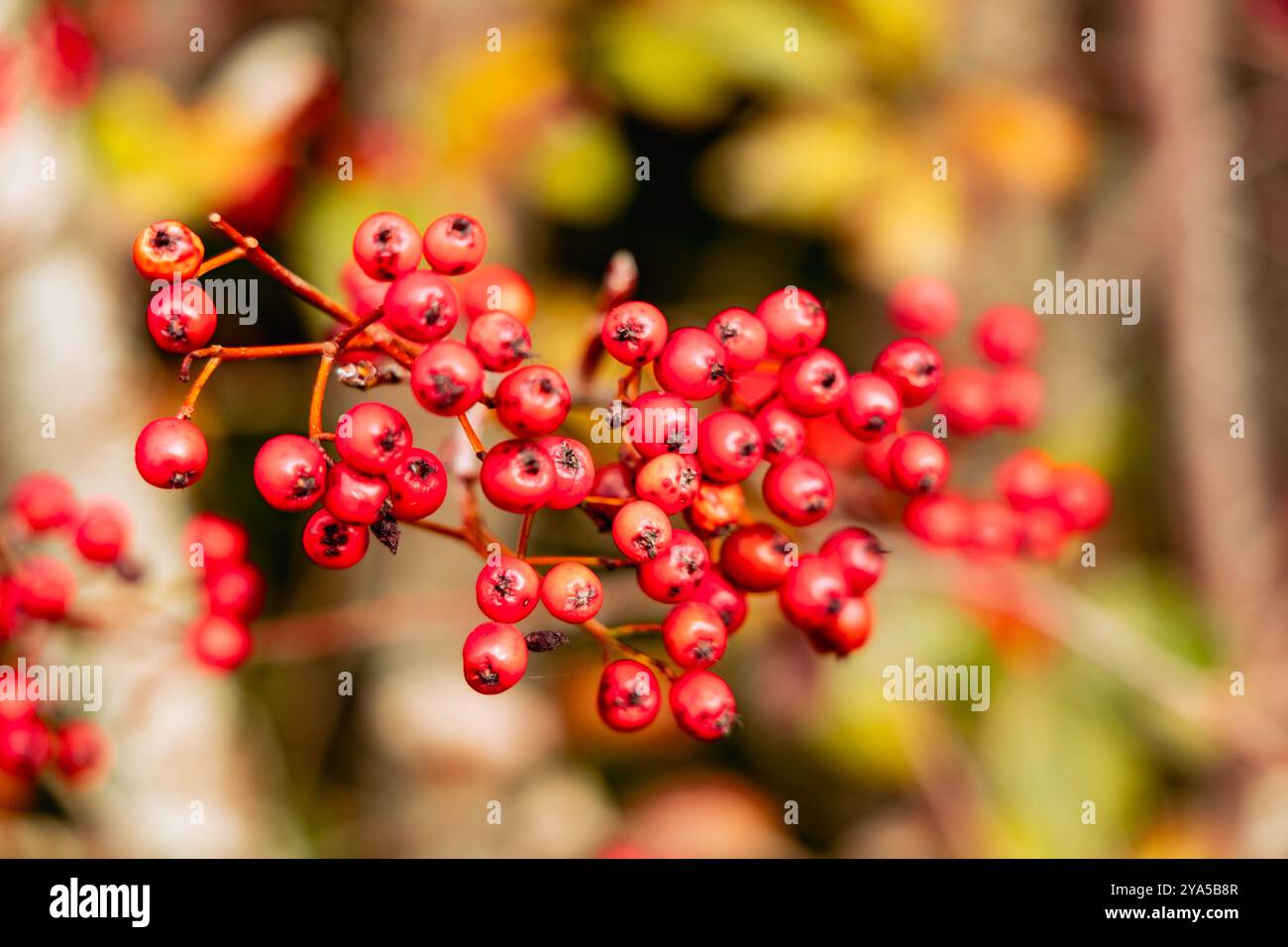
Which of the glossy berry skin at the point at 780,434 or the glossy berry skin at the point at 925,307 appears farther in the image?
the glossy berry skin at the point at 925,307

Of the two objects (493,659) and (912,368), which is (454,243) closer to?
(493,659)

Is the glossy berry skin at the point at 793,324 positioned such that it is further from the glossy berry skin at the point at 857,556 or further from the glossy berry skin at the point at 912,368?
the glossy berry skin at the point at 857,556

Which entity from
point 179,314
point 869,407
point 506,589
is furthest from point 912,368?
point 179,314

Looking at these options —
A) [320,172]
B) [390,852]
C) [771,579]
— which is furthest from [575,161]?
[390,852]

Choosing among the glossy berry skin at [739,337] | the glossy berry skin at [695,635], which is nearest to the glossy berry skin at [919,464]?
the glossy berry skin at [739,337]

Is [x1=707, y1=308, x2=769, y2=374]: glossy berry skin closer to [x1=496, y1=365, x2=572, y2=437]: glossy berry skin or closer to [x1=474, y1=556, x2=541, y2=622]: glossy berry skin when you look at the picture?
[x1=496, y1=365, x2=572, y2=437]: glossy berry skin
